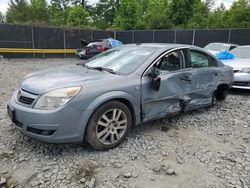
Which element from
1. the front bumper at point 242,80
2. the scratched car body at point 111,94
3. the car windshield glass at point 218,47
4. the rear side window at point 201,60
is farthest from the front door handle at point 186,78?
the car windshield glass at point 218,47

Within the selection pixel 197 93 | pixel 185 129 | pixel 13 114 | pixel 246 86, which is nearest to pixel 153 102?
pixel 185 129

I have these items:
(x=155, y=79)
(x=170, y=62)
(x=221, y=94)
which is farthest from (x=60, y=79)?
(x=221, y=94)

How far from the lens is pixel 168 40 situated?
54.8 ft

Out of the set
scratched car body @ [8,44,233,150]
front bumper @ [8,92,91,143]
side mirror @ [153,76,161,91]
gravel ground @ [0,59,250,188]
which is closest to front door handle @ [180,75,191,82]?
scratched car body @ [8,44,233,150]

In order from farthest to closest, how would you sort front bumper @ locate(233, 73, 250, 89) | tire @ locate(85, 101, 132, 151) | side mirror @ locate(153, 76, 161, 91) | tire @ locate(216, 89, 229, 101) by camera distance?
front bumper @ locate(233, 73, 250, 89)
tire @ locate(216, 89, 229, 101)
side mirror @ locate(153, 76, 161, 91)
tire @ locate(85, 101, 132, 151)

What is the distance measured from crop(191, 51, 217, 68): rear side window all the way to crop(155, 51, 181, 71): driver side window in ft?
1.18

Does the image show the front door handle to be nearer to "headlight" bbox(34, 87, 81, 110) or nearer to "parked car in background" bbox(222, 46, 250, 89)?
"headlight" bbox(34, 87, 81, 110)

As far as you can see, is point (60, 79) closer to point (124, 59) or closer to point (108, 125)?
point (108, 125)

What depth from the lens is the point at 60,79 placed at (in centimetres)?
290

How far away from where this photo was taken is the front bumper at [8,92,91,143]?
8.29 feet

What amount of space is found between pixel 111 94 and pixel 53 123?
779 millimetres

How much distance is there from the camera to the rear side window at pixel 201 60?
3.99 meters

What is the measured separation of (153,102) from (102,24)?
33.7 m

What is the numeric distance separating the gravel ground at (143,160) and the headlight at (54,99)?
0.68m
